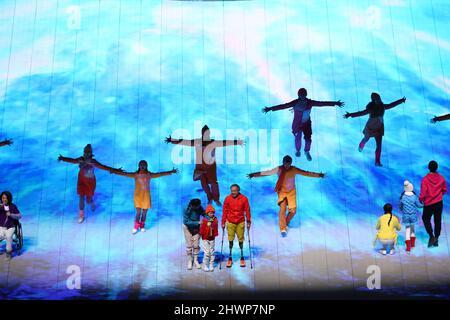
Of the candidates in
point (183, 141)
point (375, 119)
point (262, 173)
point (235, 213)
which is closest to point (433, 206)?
point (375, 119)

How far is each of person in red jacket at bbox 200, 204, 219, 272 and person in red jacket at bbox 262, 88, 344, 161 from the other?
2.74 metres

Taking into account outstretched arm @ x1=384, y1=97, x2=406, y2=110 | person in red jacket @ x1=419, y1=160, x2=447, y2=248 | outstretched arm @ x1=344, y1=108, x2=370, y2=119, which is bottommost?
person in red jacket @ x1=419, y1=160, x2=447, y2=248

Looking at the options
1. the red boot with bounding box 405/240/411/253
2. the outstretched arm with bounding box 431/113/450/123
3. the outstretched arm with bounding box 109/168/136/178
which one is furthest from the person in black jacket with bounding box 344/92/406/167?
the outstretched arm with bounding box 109/168/136/178

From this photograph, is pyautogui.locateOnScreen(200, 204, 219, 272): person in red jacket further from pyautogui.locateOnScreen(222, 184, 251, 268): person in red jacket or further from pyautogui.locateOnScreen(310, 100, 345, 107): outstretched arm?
pyautogui.locateOnScreen(310, 100, 345, 107): outstretched arm

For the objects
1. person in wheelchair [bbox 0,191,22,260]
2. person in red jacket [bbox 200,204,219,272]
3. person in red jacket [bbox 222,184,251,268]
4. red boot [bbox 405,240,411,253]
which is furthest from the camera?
red boot [bbox 405,240,411,253]

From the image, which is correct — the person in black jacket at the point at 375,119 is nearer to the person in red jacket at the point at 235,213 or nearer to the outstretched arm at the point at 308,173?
the outstretched arm at the point at 308,173

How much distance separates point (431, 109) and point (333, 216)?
3.47m

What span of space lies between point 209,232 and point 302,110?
12.0 ft

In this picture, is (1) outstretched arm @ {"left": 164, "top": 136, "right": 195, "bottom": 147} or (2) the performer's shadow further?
(1) outstretched arm @ {"left": 164, "top": 136, "right": 195, "bottom": 147}

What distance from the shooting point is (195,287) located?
1030 centimetres

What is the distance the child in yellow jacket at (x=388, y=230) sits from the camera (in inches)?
418

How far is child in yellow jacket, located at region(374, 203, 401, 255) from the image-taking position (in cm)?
1061

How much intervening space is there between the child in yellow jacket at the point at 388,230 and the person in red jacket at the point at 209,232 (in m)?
3.46

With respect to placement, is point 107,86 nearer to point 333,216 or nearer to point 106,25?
point 106,25
